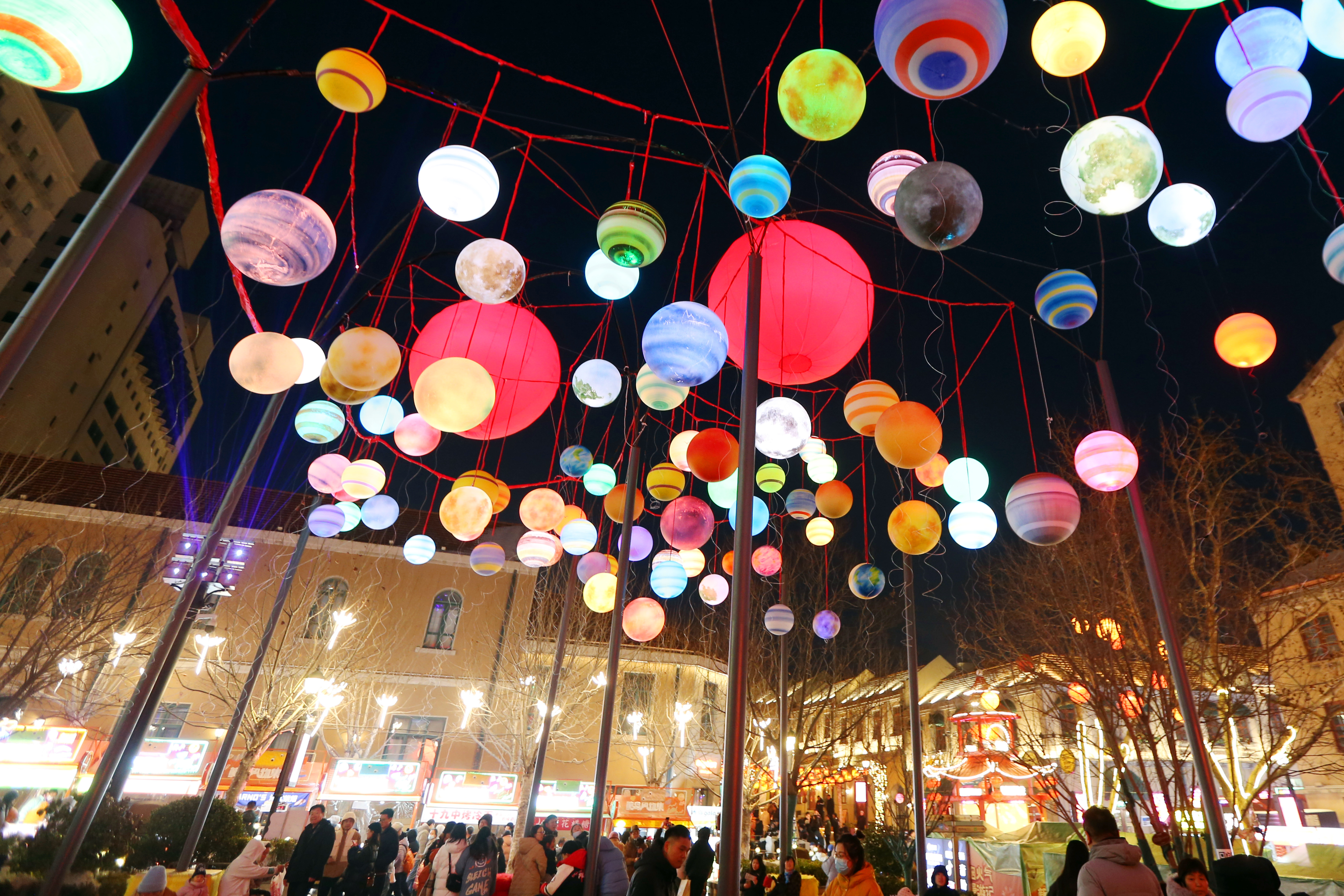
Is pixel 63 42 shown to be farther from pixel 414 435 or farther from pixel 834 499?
pixel 834 499

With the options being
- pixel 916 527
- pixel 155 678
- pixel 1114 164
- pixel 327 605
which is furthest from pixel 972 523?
pixel 327 605

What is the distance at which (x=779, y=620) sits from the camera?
10.9 meters

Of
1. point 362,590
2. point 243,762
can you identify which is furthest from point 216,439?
point 243,762

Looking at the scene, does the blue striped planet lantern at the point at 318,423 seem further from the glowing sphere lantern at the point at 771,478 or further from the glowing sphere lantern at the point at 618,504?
the glowing sphere lantern at the point at 771,478

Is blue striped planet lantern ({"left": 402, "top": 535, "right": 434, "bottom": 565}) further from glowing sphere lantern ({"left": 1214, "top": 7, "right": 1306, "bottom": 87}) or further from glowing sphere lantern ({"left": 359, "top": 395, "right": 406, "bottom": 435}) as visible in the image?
glowing sphere lantern ({"left": 1214, "top": 7, "right": 1306, "bottom": 87})

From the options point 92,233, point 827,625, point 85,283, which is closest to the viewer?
point 92,233

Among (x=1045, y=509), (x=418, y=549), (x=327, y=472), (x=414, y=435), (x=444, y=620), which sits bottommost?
(x=1045, y=509)

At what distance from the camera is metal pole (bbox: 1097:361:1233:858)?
5.83 meters

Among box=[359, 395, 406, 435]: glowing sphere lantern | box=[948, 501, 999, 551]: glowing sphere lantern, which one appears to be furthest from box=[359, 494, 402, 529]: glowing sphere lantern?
box=[948, 501, 999, 551]: glowing sphere lantern

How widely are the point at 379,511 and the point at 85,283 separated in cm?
5368

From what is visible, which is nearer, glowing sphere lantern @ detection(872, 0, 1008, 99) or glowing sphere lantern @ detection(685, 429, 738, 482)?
glowing sphere lantern @ detection(872, 0, 1008, 99)

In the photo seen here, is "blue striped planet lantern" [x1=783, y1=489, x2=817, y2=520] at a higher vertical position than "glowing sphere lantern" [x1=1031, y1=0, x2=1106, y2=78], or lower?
lower

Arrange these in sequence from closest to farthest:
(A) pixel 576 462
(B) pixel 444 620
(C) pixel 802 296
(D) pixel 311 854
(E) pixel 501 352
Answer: (C) pixel 802 296
(E) pixel 501 352
(D) pixel 311 854
(A) pixel 576 462
(B) pixel 444 620

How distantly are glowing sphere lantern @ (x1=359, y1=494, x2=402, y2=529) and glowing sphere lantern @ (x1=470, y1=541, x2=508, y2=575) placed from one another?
47.6 inches
